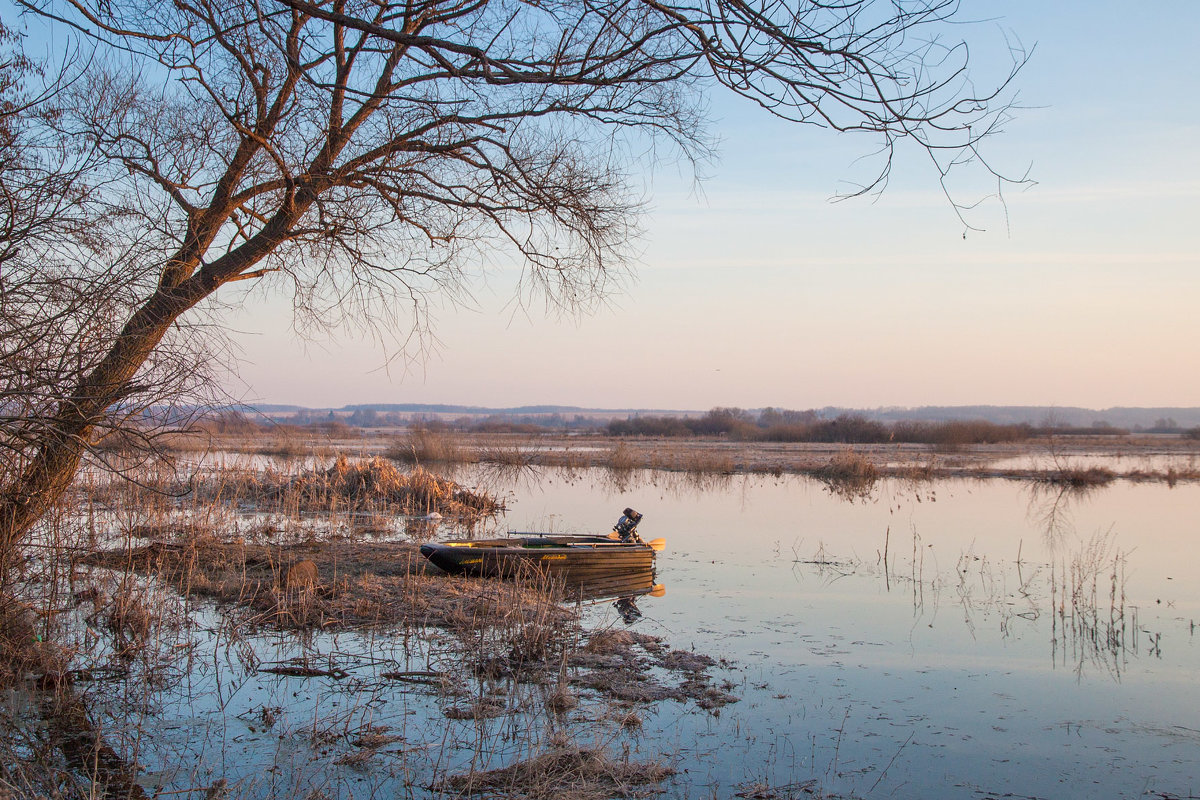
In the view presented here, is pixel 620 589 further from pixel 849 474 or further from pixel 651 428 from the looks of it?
pixel 651 428

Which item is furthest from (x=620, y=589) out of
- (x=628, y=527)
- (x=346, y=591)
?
(x=346, y=591)

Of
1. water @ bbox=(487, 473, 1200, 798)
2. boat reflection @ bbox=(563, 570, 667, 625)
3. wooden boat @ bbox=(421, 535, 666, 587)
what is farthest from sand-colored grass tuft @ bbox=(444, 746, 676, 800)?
wooden boat @ bbox=(421, 535, 666, 587)

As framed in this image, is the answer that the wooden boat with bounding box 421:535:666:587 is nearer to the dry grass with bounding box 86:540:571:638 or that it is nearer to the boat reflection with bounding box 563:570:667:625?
the boat reflection with bounding box 563:570:667:625

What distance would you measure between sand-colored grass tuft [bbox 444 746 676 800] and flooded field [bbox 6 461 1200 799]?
0.07 feet

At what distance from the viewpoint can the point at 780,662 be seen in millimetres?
8461

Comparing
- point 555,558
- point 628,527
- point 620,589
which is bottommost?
point 620,589

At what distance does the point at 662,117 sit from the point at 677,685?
4.65 m

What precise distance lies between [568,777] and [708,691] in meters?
2.37

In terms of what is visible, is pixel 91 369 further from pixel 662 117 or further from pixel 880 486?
pixel 880 486

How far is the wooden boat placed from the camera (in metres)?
11.3

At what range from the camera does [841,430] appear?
190 ft

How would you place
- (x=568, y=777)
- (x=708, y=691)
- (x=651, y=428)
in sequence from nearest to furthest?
(x=568, y=777) < (x=708, y=691) < (x=651, y=428)

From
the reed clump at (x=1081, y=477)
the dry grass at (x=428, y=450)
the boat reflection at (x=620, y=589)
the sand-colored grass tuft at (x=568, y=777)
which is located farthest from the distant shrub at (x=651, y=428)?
the sand-colored grass tuft at (x=568, y=777)

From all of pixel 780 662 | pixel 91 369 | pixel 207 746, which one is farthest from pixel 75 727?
pixel 780 662
